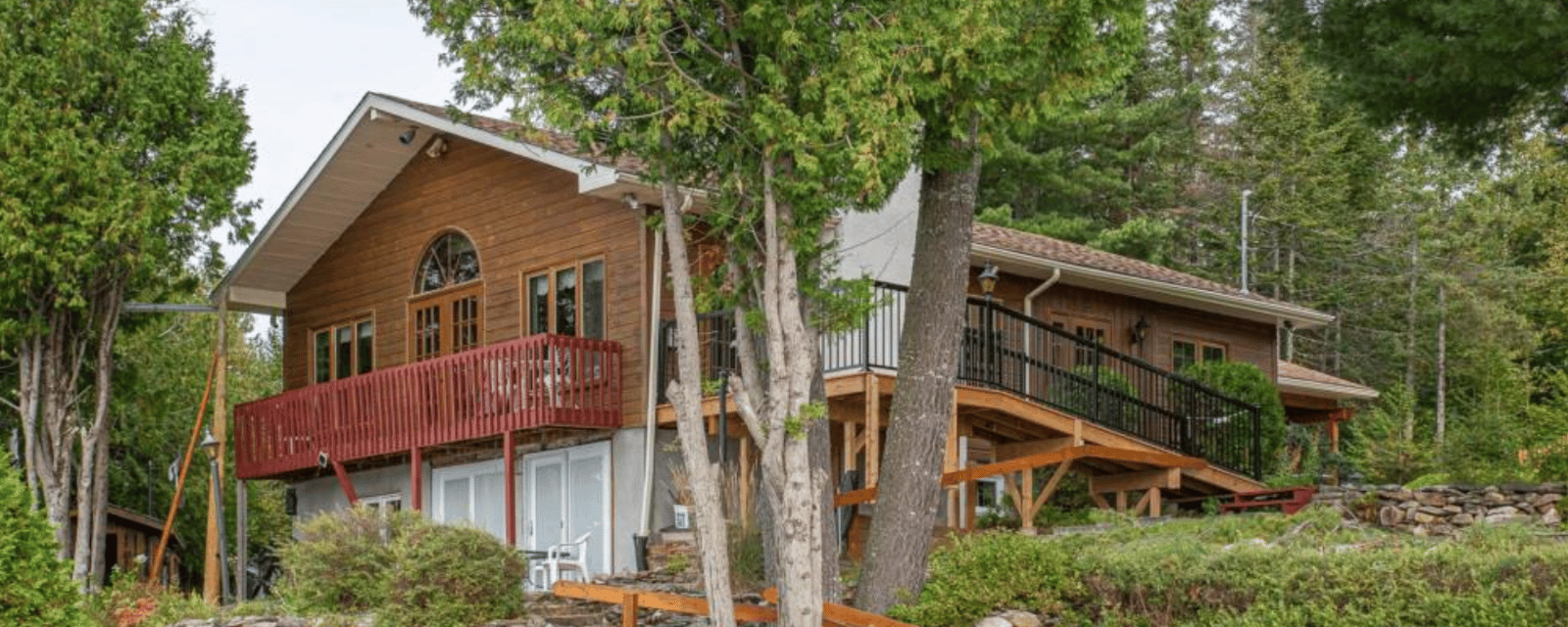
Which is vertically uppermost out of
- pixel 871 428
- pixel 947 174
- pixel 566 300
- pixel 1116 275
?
pixel 947 174

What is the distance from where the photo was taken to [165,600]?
1964cm

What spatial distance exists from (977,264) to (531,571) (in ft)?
20.2

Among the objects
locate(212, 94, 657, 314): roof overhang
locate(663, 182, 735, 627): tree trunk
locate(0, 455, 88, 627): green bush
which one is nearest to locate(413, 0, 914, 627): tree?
locate(663, 182, 735, 627): tree trunk

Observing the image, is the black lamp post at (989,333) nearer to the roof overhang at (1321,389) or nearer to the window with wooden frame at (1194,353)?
→ the window with wooden frame at (1194,353)

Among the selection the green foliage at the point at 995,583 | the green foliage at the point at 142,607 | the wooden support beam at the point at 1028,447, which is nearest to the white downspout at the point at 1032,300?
the wooden support beam at the point at 1028,447

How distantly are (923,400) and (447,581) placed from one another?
397 cm

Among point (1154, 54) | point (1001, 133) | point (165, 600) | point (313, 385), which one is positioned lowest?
point (165, 600)

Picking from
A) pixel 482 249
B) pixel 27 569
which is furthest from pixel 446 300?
pixel 27 569

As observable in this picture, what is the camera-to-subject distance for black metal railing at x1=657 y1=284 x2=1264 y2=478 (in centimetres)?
2028

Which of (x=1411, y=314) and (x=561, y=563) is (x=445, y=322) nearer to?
(x=561, y=563)

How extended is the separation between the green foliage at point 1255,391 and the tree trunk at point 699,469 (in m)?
11.5

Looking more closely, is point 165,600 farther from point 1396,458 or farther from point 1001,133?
point 1396,458

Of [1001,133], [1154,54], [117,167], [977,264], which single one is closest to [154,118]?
[117,167]

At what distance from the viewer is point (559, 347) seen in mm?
21016
